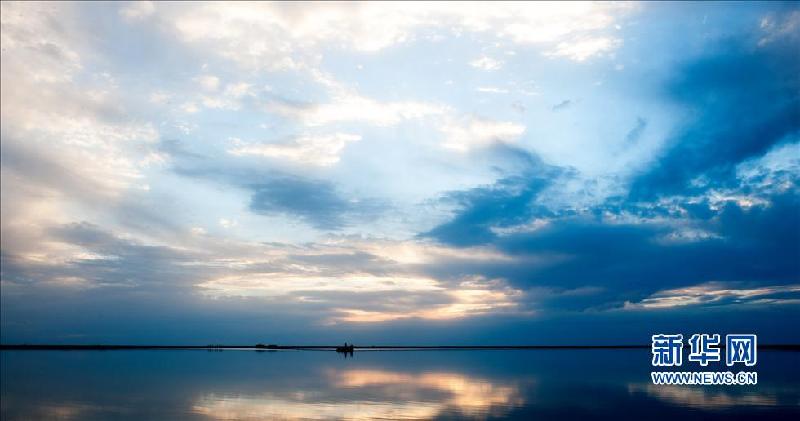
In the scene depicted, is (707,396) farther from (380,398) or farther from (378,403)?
(378,403)

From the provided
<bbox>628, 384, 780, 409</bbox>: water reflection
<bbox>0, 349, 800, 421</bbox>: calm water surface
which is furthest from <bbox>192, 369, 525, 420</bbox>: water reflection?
<bbox>628, 384, 780, 409</bbox>: water reflection

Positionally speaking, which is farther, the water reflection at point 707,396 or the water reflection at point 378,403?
the water reflection at point 707,396

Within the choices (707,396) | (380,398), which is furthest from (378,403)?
(707,396)

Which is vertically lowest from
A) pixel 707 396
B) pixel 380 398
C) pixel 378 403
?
pixel 707 396

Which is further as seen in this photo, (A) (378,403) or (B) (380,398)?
(B) (380,398)

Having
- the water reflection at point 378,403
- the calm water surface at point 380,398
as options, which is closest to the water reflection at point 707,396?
the calm water surface at point 380,398

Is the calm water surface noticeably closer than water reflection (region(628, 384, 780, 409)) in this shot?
Yes

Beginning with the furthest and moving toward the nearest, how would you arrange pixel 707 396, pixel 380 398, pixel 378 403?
pixel 707 396 → pixel 380 398 → pixel 378 403

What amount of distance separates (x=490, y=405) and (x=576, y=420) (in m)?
7.14

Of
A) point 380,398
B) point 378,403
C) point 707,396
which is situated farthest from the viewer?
point 707,396

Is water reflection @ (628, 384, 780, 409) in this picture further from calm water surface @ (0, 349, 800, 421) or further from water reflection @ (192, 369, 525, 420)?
water reflection @ (192, 369, 525, 420)

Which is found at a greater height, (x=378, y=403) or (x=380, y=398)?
(x=378, y=403)

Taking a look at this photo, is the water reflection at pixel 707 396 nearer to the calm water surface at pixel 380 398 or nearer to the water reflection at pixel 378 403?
the calm water surface at pixel 380 398

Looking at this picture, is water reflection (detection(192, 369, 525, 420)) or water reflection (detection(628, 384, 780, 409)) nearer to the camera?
water reflection (detection(192, 369, 525, 420))
